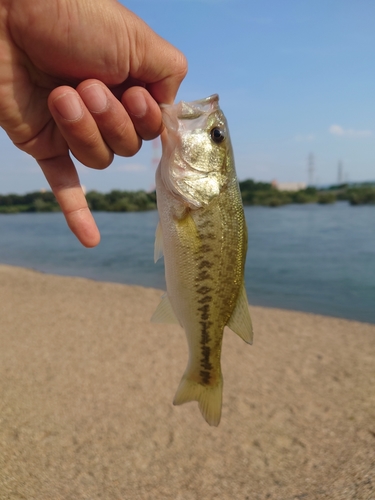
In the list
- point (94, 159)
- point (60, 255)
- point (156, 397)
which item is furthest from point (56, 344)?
point (60, 255)

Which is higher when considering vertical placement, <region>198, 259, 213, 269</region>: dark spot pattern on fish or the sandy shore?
<region>198, 259, 213, 269</region>: dark spot pattern on fish

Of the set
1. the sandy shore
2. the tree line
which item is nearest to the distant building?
the tree line

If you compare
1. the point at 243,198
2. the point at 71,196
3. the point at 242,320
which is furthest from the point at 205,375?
the point at 243,198

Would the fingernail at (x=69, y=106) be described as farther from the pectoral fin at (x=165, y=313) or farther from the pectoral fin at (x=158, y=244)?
the pectoral fin at (x=165, y=313)

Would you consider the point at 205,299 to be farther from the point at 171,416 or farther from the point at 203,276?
the point at 171,416

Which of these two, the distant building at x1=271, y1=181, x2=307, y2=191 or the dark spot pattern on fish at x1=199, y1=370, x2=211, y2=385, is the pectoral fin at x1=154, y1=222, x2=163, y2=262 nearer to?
the dark spot pattern on fish at x1=199, y1=370, x2=211, y2=385

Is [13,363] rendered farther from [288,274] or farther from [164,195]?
[288,274]
